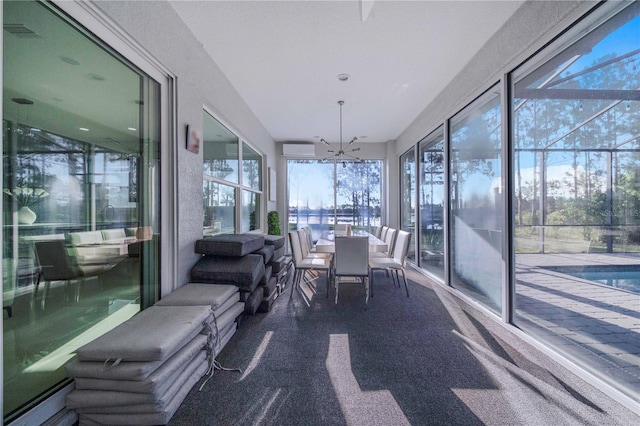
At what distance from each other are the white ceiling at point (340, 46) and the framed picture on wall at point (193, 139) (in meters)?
1.00

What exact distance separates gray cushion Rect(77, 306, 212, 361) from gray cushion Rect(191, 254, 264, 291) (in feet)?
2.09

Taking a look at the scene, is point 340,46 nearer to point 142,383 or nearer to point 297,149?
point 142,383

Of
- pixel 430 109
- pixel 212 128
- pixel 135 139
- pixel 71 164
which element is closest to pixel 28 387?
pixel 71 164

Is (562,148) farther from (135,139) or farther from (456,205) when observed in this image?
(135,139)

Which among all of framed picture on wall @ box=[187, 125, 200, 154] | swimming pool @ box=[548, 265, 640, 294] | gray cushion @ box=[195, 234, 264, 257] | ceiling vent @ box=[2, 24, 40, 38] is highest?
ceiling vent @ box=[2, 24, 40, 38]

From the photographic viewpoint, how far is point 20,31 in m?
1.32

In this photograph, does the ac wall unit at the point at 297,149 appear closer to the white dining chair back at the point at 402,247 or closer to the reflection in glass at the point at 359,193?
the reflection in glass at the point at 359,193

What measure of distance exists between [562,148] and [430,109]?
279cm

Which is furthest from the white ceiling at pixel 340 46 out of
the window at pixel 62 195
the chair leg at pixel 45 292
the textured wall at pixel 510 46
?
the chair leg at pixel 45 292

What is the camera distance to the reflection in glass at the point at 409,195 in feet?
18.9

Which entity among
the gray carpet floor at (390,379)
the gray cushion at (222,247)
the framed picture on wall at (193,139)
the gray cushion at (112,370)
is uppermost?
the framed picture on wall at (193,139)

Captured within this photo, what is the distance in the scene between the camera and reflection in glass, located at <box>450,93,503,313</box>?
2.87 metres

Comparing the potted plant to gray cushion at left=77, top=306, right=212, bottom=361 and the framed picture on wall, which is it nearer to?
the framed picture on wall

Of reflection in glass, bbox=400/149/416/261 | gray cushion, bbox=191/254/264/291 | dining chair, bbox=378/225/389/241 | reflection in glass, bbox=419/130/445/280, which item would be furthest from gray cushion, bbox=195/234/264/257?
reflection in glass, bbox=400/149/416/261
